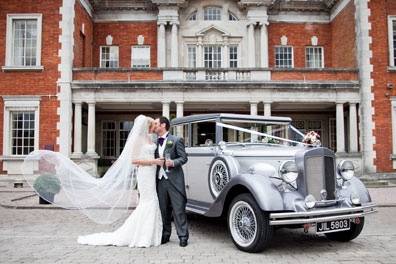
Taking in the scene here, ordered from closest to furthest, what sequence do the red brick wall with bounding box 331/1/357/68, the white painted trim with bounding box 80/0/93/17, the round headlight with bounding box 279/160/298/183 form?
the round headlight with bounding box 279/160/298/183, the red brick wall with bounding box 331/1/357/68, the white painted trim with bounding box 80/0/93/17

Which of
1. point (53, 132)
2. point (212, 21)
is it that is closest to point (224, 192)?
point (53, 132)

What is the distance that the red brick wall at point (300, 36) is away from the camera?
22.5m

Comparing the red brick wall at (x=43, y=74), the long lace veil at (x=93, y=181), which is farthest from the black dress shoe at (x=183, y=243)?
the red brick wall at (x=43, y=74)

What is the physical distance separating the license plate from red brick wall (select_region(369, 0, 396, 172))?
13802 millimetres

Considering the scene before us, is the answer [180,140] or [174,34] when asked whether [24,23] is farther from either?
[180,140]

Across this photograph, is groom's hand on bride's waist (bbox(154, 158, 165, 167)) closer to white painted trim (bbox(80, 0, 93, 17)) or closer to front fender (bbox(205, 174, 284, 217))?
front fender (bbox(205, 174, 284, 217))

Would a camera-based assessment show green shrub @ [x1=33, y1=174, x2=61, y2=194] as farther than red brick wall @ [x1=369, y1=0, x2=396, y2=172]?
No

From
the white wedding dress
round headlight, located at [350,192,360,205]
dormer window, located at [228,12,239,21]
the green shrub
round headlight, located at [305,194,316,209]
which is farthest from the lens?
dormer window, located at [228,12,239,21]

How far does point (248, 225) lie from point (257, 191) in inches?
22.7

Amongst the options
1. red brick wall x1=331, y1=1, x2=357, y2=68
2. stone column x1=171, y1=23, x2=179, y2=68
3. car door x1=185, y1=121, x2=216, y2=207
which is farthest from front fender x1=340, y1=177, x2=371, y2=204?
stone column x1=171, y1=23, x2=179, y2=68

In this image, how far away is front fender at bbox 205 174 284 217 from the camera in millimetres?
5016

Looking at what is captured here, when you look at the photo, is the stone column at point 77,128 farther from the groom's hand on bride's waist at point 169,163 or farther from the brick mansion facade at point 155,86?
the groom's hand on bride's waist at point 169,163

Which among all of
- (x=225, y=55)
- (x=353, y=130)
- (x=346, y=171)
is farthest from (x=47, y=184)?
(x=225, y=55)

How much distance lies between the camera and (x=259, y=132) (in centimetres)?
702
